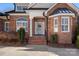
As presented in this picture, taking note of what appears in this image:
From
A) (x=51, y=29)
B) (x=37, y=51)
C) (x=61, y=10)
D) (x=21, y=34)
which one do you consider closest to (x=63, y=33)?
(x=51, y=29)

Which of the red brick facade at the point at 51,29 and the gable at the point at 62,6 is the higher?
the gable at the point at 62,6

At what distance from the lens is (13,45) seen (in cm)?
561

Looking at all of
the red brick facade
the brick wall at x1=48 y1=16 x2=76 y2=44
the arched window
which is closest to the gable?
the red brick facade

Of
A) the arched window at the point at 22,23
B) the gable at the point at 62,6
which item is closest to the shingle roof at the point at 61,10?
the gable at the point at 62,6

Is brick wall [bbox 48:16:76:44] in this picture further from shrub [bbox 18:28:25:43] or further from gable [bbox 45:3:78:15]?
shrub [bbox 18:28:25:43]

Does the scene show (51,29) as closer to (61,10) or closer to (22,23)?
(61,10)

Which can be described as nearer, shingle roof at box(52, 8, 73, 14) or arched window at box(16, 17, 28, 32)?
shingle roof at box(52, 8, 73, 14)

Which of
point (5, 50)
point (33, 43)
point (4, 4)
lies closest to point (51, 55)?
point (33, 43)

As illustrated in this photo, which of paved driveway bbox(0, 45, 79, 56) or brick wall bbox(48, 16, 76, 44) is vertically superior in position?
brick wall bbox(48, 16, 76, 44)

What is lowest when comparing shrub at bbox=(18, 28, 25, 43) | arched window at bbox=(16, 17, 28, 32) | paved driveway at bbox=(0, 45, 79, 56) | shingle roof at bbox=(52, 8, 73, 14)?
paved driveway at bbox=(0, 45, 79, 56)

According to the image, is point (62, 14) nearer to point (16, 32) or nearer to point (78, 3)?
point (78, 3)

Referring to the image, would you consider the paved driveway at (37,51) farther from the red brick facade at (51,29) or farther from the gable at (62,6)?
the gable at (62,6)

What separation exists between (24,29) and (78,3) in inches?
37.1

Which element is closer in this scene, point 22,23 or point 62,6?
point 62,6
